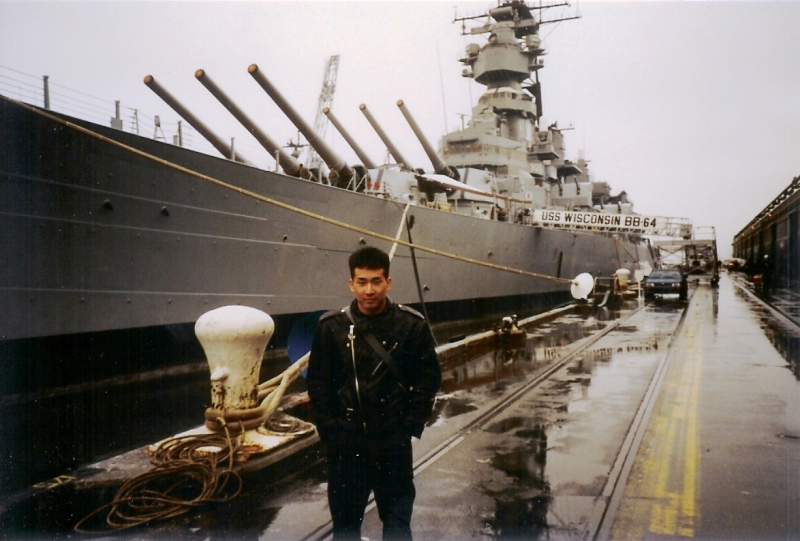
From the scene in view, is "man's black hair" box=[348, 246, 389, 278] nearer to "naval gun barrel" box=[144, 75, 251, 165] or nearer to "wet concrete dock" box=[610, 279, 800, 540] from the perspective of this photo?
"wet concrete dock" box=[610, 279, 800, 540]

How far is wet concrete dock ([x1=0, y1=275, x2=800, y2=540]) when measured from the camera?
Answer: 3.04 metres

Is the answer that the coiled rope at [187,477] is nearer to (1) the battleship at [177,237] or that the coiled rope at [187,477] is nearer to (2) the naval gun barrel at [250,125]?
(1) the battleship at [177,237]

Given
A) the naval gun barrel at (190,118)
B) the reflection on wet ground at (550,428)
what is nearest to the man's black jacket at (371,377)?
the reflection on wet ground at (550,428)

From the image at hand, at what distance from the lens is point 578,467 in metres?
3.91

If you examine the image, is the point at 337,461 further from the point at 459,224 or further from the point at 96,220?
the point at 459,224

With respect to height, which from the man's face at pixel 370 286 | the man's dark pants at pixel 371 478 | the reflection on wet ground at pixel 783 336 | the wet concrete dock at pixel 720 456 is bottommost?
the wet concrete dock at pixel 720 456

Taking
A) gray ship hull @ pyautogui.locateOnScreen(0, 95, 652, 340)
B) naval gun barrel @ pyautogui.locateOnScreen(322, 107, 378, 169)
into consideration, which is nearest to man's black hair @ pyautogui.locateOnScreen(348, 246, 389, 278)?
gray ship hull @ pyautogui.locateOnScreen(0, 95, 652, 340)

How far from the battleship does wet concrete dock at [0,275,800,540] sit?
2192 mm

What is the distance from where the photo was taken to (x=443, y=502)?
132 inches

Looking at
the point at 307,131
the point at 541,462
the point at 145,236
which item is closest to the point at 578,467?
the point at 541,462

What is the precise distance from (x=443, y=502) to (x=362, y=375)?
152 centimetres

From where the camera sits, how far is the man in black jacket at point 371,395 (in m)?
2.22

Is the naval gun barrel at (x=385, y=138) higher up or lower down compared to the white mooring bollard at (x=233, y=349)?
higher up

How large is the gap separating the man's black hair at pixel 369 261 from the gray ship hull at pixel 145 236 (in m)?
5.38
